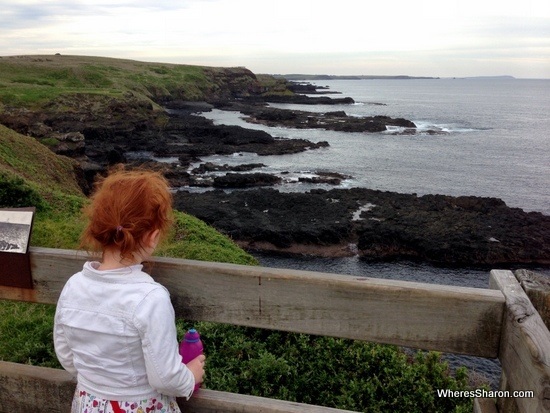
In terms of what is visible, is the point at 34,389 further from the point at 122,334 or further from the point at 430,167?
the point at 430,167

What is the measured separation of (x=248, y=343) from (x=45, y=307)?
101 inches

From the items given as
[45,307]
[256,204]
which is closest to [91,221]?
[45,307]

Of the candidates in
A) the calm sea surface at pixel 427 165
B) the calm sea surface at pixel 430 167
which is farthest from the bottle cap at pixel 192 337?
the calm sea surface at pixel 427 165

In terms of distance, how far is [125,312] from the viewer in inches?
82.2

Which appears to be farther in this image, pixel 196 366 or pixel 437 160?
pixel 437 160

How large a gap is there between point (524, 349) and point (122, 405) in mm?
1635

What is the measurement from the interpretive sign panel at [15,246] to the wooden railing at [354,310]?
0.86ft

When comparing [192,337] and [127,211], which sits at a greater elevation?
[127,211]

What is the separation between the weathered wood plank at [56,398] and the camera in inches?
99.6

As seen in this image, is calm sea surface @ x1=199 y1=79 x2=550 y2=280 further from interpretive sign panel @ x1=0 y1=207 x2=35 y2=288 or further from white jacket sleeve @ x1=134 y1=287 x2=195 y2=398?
white jacket sleeve @ x1=134 y1=287 x2=195 y2=398

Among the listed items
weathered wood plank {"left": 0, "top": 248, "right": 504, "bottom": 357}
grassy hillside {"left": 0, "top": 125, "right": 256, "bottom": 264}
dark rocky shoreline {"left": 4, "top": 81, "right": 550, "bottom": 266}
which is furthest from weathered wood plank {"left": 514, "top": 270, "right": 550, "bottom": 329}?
dark rocky shoreline {"left": 4, "top": 81, "right": 550, "bottom": 266}

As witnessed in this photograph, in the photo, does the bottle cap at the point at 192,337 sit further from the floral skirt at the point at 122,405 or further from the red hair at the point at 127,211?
the red hair at the point at 127,211

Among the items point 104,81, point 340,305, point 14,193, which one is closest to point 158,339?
point 340,305

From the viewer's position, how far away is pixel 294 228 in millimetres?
23875
